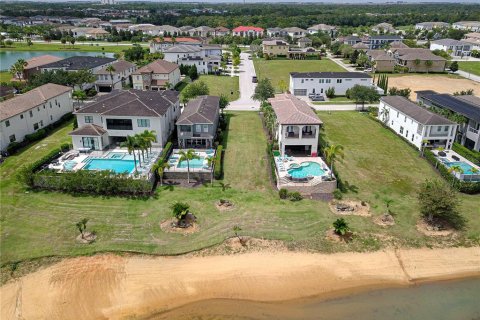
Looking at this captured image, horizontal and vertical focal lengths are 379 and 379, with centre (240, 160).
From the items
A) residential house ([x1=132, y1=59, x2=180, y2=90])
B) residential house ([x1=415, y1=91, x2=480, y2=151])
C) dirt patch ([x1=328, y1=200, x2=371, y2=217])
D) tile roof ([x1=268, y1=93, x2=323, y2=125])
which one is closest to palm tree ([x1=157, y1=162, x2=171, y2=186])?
tile roof ([x1=268, y1=93, x2=323, y2=125])

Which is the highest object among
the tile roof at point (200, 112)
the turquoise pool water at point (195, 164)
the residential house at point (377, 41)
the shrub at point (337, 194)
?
the residential house at point (377, 41)

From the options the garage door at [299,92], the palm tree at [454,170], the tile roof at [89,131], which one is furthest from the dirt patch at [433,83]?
the tile roof at [89,131]

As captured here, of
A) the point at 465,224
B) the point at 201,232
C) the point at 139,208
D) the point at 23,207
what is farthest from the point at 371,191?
the point at 23,207

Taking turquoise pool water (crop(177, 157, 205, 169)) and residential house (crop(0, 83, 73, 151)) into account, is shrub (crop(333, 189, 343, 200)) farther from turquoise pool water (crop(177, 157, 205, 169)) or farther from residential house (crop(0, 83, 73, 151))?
residential house (crop(0, 83, 73, 151))

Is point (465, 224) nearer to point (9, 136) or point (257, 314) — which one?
point (257, 314)

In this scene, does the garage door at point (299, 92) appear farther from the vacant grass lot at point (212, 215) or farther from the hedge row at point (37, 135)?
the hedge row at point (37, 135)

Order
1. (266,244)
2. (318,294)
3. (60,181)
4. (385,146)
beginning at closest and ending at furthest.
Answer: (318,294) < (266,244) < (60,181) < (385,146)
